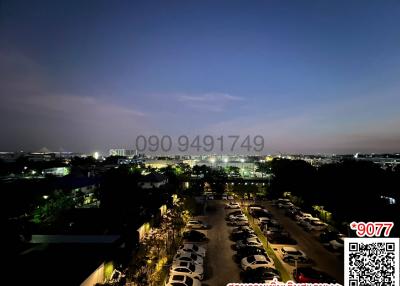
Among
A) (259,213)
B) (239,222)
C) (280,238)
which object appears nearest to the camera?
(280,238)

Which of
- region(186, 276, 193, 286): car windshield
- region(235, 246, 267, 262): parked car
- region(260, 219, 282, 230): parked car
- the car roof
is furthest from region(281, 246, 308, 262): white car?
region(260, 219, 282, 230): parked car

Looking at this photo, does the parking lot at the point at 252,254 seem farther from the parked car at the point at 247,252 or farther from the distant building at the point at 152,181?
the distant building at the point at 152,181

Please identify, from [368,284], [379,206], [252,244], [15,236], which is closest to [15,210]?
[15,236]

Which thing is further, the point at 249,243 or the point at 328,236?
the point at 328,236

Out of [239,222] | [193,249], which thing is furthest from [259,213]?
[193,249]

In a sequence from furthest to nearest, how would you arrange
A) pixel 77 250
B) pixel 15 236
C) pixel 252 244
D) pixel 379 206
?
pixel 379 206
pixel 252 244
pixel 15 236
pixel 77 250

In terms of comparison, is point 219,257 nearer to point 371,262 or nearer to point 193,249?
point 193,249

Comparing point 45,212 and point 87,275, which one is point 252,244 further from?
point 45,212
